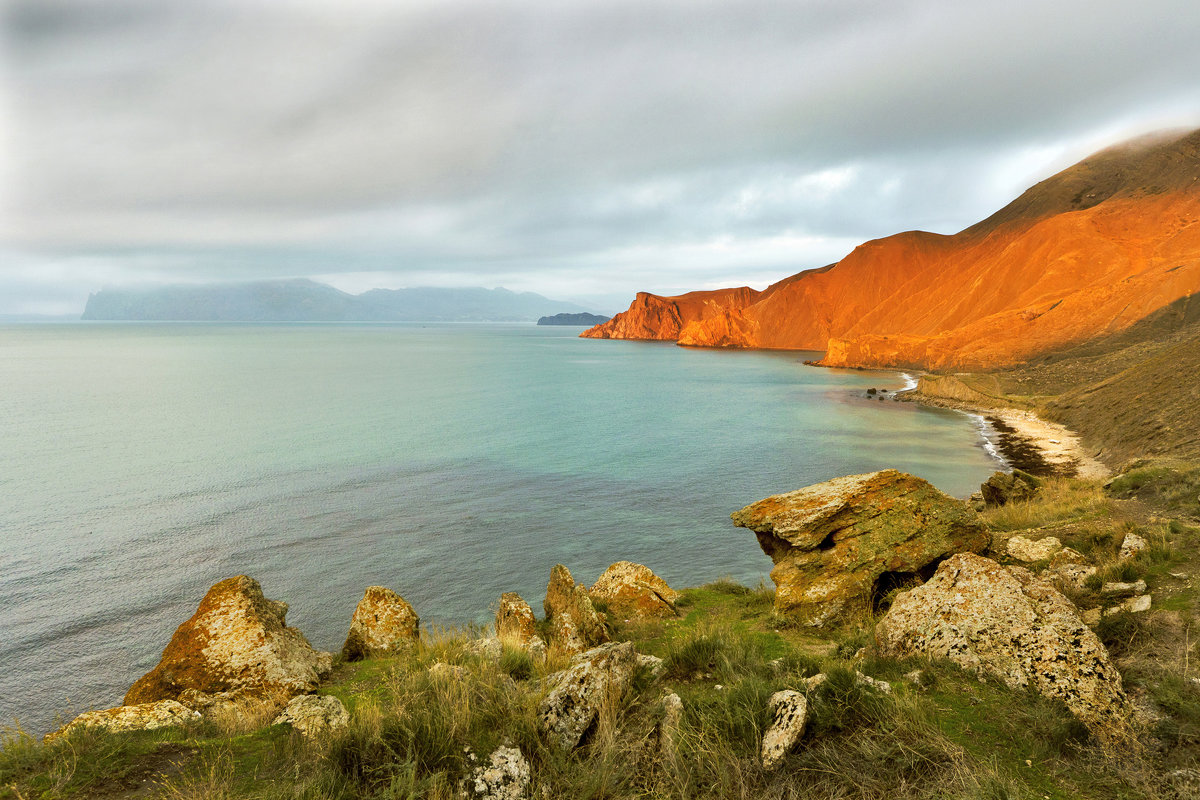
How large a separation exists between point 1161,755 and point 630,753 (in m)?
3.75

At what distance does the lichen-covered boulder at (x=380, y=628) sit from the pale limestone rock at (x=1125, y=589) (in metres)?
9.85

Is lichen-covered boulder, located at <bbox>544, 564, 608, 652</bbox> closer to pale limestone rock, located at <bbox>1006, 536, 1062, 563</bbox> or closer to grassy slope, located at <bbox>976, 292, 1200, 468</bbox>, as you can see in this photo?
pale limestone rock, located at <bbox>1006, 536, 1062, 563</bbox>

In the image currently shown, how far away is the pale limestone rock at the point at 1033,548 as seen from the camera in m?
9.27

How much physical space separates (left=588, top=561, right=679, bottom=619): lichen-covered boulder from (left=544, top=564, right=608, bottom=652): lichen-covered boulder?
82 cm

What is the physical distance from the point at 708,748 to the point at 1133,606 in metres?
5.92

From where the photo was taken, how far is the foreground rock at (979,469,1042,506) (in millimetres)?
16938

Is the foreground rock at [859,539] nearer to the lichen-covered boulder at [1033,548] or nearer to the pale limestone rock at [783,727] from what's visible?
the lichen-covered boulder at [1033,548]

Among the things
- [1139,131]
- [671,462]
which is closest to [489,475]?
[671,462]

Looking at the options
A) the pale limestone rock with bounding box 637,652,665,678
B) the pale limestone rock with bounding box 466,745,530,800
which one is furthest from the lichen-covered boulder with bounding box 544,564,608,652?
the pale limestone rock with bounding box 466,745,530,800

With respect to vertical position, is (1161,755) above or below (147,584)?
above

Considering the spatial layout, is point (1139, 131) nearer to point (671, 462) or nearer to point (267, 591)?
point (671, 462)

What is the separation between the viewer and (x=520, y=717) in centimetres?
464

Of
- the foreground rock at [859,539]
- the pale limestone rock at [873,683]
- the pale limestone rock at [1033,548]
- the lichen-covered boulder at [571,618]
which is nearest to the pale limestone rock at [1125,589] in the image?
the foreground rock at [859,539]

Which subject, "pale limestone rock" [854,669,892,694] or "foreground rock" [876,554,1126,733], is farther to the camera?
"pale limestone rock" [854,669,892,694]
